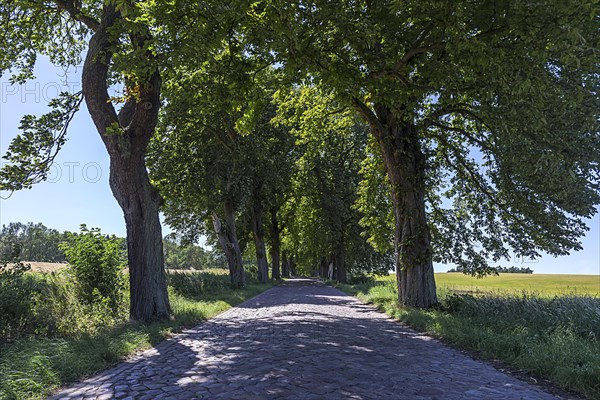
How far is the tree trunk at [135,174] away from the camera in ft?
33.7

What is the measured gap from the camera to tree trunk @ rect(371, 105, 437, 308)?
12711 millimetres

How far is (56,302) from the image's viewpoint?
976cm

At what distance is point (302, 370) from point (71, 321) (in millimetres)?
5825

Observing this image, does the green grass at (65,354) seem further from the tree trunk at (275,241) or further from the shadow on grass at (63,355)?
the tree trunk at (275,241)

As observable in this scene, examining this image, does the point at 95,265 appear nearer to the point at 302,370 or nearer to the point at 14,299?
the point at 14,299

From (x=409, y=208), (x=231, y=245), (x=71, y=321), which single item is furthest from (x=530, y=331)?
(x=231, y=245)

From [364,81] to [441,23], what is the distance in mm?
2642

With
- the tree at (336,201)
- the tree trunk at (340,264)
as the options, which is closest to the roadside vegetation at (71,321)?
the tree at (336,201)

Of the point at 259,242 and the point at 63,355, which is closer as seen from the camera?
the point at 63,355

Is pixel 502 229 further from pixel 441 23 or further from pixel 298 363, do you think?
pixel 298 363

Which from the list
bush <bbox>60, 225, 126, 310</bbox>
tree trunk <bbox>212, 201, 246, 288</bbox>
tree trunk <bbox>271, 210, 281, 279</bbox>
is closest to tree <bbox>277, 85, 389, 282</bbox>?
tree trunk <bbox>271, 210, 281, 279</bbox>

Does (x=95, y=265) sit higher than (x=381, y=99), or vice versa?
(x=381, y=99)

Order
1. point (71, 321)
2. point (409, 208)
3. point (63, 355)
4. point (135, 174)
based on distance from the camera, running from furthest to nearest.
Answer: point (409, 208)
point (135, 174)
point (71, 321)
point (63, 355)

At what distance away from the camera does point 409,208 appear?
13.1 meters
